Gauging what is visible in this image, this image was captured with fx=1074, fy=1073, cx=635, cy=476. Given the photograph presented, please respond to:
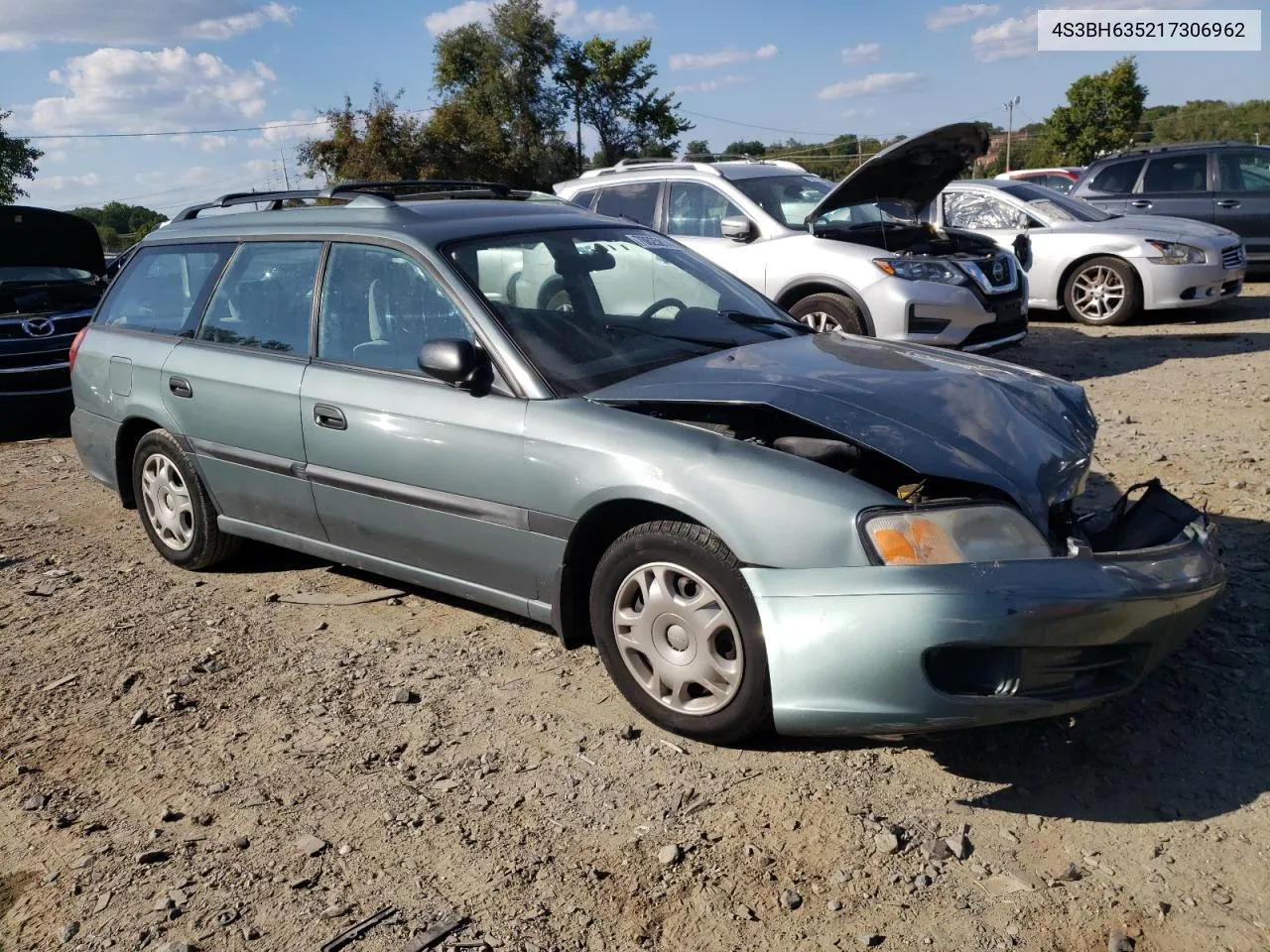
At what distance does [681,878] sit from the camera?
270 cm

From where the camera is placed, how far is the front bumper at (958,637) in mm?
2762

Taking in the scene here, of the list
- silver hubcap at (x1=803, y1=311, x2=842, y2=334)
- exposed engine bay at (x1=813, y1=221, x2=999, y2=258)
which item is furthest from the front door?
exposed engine bay at (x1=813, y1=221, x2=999, y2=258)

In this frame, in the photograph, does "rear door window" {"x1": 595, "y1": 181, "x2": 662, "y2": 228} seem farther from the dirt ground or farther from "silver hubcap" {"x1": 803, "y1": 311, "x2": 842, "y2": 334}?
the dirt ground

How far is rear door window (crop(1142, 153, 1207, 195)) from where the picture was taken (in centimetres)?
1340

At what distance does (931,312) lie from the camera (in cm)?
804

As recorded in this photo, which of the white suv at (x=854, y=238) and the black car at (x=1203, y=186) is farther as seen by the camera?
the black car at (x=1203, y=186)

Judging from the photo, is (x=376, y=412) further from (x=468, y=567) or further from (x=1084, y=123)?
(x=1084, y=123)

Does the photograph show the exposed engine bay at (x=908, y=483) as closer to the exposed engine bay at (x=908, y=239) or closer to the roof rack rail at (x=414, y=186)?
the roof rack rail at (x=414, y=186)

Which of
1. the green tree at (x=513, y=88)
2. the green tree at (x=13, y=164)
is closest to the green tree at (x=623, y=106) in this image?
the green tree at (x=513, y=88)

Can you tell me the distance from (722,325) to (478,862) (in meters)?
2.33

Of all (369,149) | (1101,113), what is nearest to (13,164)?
(369,149)

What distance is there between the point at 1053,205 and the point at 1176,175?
329 cm

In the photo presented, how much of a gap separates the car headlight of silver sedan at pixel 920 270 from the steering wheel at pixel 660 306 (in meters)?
4.18

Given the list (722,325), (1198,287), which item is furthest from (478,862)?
(1198,287)
